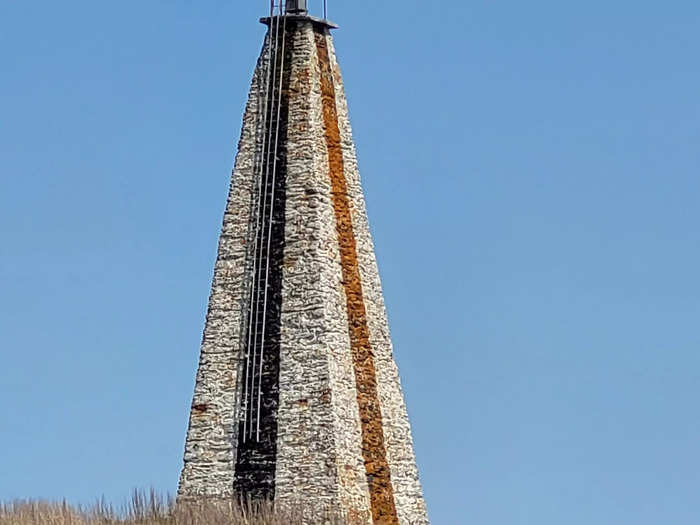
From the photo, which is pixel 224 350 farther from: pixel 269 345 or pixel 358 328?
pixel 358 328

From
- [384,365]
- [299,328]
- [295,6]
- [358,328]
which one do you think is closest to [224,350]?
[299,328]

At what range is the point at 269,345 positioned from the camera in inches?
2549

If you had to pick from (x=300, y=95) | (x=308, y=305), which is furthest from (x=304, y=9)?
(x=308, y=305)

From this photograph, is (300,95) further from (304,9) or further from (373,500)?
(373,500)

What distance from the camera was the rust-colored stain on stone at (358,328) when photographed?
64.8 metres

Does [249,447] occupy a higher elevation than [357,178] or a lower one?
lower

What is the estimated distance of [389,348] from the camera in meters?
66.2

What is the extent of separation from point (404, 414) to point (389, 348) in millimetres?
1229

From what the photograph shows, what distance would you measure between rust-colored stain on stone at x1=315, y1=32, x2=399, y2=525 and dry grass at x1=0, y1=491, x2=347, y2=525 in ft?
7.07

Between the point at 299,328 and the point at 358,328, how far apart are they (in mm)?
1445

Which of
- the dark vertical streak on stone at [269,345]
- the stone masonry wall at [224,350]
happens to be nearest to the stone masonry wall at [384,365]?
the dark vertical streak on stone at [269,345]

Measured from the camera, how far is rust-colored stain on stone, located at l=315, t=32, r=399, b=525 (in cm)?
6481

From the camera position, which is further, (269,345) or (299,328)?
(269,345)

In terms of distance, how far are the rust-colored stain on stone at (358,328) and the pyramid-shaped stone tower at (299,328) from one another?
2 cm
